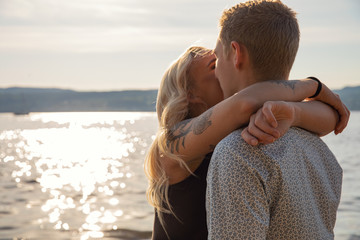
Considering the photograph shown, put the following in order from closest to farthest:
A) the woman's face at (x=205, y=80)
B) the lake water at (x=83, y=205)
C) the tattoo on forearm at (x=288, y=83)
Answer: the tattoo on forearm at (x=288, y=83) < the woman's face at (x=205, y=80) < the lake water at (x=83, y=205)

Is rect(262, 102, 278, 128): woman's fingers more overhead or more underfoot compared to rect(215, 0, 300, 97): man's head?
more underfoot

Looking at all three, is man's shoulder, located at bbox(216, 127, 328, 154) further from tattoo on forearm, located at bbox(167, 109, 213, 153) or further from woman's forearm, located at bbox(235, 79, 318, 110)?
tattoo on forearm, located at bbox(167, 109, 213, 153)

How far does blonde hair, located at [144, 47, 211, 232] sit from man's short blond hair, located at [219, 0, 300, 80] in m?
0.65

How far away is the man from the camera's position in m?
1.75

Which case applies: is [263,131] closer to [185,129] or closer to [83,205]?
[185,129]

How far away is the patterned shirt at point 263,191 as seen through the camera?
1.75 m

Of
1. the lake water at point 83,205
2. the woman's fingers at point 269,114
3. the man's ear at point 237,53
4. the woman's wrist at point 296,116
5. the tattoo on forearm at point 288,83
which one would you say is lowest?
the lake water at point 83,205

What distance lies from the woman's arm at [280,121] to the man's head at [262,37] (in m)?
0.19

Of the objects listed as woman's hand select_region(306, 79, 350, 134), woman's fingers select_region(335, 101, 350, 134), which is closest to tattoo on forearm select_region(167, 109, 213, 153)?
woman's hand select_region(306, 79, 350, 134)

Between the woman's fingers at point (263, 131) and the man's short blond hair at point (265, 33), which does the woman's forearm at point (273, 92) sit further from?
the woman's fingers at point (263, 131)

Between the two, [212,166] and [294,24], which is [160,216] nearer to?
[212,166]

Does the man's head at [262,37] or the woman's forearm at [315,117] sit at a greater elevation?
the man's head at [262,37]

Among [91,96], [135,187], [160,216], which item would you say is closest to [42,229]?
[135,187]

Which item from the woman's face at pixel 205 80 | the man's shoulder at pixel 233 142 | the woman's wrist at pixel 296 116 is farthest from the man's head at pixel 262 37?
the woman's face at pixel 205 80
